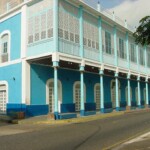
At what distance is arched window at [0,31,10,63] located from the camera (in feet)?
79.5

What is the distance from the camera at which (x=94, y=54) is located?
24438 mm

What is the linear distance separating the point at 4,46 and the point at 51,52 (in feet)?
22.3

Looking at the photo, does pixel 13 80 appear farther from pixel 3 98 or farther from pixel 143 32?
pixel 143 32

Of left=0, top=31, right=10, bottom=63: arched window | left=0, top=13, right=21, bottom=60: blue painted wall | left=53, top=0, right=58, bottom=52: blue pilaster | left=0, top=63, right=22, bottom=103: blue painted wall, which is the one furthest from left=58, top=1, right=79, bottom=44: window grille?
left=0, top=31, right=10, bottom=63: arched window

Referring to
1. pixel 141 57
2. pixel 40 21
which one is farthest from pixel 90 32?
pixel 141 57

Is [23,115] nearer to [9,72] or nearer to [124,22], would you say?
[9,72]

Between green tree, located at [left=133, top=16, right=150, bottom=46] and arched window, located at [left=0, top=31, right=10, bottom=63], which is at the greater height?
arched window, located at [left=0, top=31, right=10, bottom=63]

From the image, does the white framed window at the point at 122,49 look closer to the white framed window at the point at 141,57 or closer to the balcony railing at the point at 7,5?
the white framed window at the point at 141,57

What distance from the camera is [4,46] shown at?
24.9 meters

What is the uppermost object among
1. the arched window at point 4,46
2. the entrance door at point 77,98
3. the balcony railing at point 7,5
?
the balcony railing at point 7,5

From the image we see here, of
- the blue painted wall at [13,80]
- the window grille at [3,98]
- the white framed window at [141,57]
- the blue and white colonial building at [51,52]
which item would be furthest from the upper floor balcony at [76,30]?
the white framed window at [141,57]

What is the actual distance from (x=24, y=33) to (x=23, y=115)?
21.1ft

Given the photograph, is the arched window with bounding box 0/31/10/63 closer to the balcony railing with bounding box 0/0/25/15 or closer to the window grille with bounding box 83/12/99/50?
the balcony railing with bounding box 0/0/25/15

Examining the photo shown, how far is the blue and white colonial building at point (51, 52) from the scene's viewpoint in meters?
20.6
